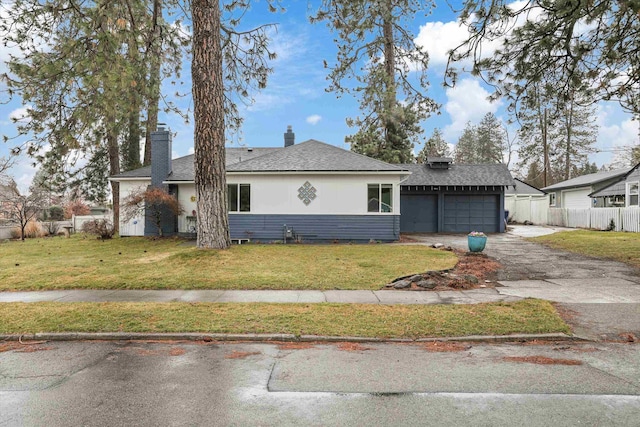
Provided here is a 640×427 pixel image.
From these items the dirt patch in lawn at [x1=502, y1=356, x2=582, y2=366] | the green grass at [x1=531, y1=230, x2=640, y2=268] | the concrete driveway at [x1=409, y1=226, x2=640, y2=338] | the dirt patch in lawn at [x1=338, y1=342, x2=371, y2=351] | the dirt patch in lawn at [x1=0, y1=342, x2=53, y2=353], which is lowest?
the dirt patch in lawn at [x1=0, y1=342, x2=53, y2=353]

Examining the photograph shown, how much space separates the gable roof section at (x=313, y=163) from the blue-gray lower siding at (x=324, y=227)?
2.10 m

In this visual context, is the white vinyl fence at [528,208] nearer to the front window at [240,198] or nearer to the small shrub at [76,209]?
the front window at [240,198]

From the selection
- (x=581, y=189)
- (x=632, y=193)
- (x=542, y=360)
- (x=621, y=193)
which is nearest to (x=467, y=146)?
(x=581, y=189)

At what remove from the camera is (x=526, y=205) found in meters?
32.2

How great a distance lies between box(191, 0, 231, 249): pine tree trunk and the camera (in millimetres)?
12492

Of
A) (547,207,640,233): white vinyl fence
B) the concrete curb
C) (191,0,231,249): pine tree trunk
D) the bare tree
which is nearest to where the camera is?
the concrete curb

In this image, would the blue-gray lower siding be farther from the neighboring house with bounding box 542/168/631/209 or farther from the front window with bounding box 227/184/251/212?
the neighboring house with bounding box 542/168/631/209

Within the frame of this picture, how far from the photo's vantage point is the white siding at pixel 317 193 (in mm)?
17484

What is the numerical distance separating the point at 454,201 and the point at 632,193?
10902 millimetres

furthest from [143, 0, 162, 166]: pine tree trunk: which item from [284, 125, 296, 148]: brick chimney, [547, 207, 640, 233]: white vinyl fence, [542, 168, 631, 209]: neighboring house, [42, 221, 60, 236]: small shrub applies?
[542, 168, 631, 209]: neighboring house

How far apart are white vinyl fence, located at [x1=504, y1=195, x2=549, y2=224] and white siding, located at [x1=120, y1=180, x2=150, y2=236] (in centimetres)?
2791

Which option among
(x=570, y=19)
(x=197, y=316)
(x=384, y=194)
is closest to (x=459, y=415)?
(x=197, y=316)

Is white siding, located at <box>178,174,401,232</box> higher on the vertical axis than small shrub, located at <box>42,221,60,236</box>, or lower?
higher

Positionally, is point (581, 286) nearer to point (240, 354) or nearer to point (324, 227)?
point (240, 354)
